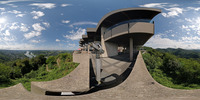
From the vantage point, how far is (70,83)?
26.6 ft

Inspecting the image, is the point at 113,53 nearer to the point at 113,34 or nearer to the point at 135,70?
the point at 113,34

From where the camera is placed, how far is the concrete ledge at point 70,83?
7.93 meters

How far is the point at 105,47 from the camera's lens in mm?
16359

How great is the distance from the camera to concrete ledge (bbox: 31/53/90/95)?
312 inches

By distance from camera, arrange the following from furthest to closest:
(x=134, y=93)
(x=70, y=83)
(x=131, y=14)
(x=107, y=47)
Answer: (x=107, y=47), (x=131, y=14), (x=70, y=83), (x=134, y=93)

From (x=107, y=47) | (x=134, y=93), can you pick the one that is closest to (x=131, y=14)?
(x=107, y=47)

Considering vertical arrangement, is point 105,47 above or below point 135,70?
above

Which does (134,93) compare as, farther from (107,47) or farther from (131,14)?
(107,47)

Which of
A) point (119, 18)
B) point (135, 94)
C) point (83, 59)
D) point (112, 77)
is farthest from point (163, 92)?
point (119, 18)

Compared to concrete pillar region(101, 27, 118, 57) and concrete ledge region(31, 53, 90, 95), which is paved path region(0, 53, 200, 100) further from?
concrete pillar region(101, 27, 118, 57)

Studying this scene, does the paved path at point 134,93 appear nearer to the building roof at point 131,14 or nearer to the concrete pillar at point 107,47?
the building roof at point 131,14

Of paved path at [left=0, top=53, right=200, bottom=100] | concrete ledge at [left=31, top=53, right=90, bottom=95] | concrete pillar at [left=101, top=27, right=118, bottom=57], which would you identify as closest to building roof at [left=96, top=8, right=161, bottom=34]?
concrete pillar at [left=101, top=27, right=118, bottom=57]

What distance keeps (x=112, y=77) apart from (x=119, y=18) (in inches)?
357

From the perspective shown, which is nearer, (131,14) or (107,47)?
(131,14)
